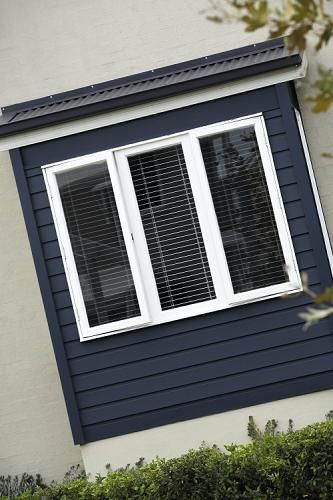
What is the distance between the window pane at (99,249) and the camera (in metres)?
8.04

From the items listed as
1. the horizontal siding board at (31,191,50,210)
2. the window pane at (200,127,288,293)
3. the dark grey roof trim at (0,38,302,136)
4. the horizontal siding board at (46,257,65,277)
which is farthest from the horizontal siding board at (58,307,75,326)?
the dark grey roof trim at (0,38,302,136)

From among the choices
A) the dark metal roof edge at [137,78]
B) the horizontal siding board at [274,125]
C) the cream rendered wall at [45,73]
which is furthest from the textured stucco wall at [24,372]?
the horizontal siding board at [274,125]

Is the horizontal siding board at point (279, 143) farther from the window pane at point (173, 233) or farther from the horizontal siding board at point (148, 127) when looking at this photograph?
the window pane at point (173, 233)

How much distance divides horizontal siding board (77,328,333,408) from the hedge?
0.87 metres

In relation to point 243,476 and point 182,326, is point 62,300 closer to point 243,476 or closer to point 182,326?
point 182,326

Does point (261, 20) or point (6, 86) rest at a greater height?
point (6, 86)

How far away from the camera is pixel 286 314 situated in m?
7.90

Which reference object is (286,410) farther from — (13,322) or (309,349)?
(13,322)

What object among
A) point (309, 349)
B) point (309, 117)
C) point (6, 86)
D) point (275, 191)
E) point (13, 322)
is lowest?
point (309, 349)

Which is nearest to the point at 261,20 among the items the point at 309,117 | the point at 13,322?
the point at 309,117

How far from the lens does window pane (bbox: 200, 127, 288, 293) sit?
7.95 metres

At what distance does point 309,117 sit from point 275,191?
1.07 meters

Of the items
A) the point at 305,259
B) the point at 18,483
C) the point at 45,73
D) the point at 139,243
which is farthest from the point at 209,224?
the point at 18,483

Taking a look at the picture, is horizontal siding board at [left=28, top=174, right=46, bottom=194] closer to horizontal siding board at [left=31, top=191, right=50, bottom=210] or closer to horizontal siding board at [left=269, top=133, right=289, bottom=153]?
horizontal siding board at [left=31, top=191, right=50, bottom=210]
